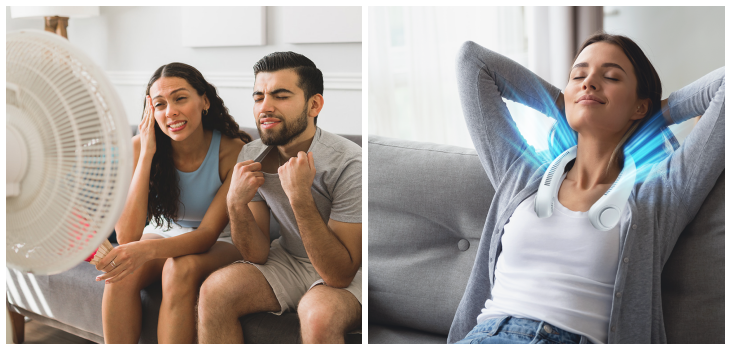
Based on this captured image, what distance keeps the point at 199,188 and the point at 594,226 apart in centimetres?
→ 87

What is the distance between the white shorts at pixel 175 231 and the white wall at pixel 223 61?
243mm

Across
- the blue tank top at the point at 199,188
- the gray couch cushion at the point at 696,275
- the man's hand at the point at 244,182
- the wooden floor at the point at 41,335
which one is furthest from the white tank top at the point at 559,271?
the wooden floor at the point at 41,335

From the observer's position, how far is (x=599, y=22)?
124cm

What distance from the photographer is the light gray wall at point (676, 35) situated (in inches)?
48.8

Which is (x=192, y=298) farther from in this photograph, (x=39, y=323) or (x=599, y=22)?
(x=599, y=22)

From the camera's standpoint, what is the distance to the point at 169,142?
123cm

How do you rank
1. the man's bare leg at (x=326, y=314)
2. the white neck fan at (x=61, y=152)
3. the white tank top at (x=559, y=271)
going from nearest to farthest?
the white neck fan at (x=61, y=152)
the white tank top at (x=559, y=271)
the man's bare leg at (x=326, y=314)

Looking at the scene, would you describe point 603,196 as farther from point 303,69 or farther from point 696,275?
point 303,69

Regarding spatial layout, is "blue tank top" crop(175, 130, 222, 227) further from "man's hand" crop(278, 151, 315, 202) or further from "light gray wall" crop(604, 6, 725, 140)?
"light gray wall" crop(604, 6, 725, 140)

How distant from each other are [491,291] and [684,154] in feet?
1.63

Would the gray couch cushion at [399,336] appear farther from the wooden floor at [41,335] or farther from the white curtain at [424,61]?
the wooden floor at [41,335]

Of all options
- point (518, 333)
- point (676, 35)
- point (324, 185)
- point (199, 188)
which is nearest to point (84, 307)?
point (199, 188)

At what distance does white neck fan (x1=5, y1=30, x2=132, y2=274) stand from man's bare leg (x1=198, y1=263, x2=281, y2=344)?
28cm

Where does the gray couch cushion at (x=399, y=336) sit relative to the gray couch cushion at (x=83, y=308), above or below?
below
